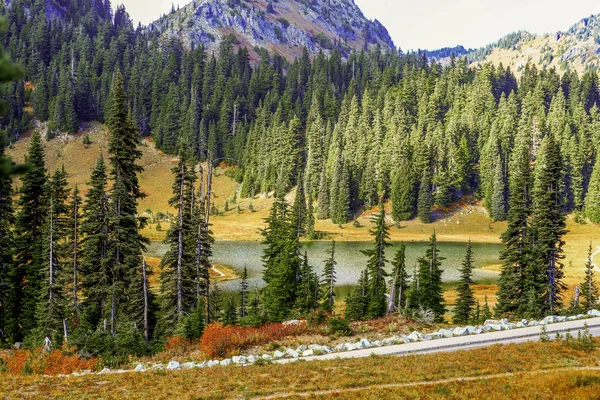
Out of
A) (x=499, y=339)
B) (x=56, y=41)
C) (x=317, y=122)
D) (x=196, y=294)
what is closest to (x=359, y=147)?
(x=317, y=122)

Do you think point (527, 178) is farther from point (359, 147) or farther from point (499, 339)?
point (359, 147)

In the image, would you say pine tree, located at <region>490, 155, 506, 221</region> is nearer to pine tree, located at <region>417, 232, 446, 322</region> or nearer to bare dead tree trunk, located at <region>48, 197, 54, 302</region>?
pine tree, located at <region>417, 232, 446, 322</region>

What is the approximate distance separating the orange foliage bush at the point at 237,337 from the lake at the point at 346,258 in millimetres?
23034

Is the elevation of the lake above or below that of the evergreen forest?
below

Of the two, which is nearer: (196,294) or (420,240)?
(196,294)

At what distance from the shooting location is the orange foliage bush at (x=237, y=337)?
19594mm

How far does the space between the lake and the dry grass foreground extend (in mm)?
29696

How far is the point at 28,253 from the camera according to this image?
30.9 m

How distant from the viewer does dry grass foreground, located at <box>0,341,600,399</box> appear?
37.0ft

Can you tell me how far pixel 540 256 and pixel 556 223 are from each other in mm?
2739

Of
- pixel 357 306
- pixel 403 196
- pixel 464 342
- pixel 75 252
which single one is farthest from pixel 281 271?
pixel 403 196

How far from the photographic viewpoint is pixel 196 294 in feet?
90.9

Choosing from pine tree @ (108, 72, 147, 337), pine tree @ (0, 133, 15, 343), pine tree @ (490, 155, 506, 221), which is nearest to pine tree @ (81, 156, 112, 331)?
pine tree @ (108, 72, 147, 337)

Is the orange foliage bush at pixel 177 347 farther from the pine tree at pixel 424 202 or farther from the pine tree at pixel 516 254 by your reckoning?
the pine tree at pixel 424 202
